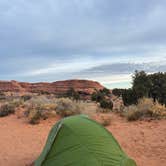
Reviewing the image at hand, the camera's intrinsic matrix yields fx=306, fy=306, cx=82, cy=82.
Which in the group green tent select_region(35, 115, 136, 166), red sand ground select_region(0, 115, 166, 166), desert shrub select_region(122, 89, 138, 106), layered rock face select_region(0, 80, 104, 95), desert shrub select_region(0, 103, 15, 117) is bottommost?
red sand ground select_region(0, 115, 166, 166)

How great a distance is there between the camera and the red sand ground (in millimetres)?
9500

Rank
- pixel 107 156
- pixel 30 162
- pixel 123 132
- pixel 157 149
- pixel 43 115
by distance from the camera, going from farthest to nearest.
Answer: pixel 43 115, pixel 123 132, pixel 157 149, pixel 30 162, pixel 107 156

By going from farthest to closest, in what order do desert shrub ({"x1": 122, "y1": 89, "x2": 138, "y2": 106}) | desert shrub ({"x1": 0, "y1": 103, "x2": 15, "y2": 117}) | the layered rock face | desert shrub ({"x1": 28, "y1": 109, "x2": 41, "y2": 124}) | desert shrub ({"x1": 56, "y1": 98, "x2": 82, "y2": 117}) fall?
the layered rock face
desert shrub ({"x1": 122, "y1": 89, "x2": 138, "y2": 106})
desert shrub ({"x1": 0, "y1": 103, "x2": 15, "y2": 117})
desert shrub ({"x1": 56, "y1": 98, "x2": 82, "y2": 117})
desert shrub ({"x1": 28, "y1": 109, "x2": 41, "y2": 124})

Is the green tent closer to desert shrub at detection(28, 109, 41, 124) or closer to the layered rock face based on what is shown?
desert shrub at detection(28, 109, 41, 124)

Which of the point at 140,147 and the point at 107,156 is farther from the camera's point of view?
the point at 140,147

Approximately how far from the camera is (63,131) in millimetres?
7230

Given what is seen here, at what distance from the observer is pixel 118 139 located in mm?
11711

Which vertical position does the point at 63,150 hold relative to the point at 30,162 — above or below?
above

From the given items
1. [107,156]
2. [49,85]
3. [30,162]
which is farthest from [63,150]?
[49,85]

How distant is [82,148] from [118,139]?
5.25 meters

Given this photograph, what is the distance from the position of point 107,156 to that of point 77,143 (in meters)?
0.73

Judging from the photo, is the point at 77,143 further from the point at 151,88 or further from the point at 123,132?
the point at 151,88

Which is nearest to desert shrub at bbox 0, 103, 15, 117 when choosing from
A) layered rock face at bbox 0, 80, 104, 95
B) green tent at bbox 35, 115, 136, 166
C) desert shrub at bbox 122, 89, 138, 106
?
desert shrub at bbox 122, 89, 138, 106

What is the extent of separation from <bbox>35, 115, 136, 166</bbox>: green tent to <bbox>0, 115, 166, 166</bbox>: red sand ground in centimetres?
219
